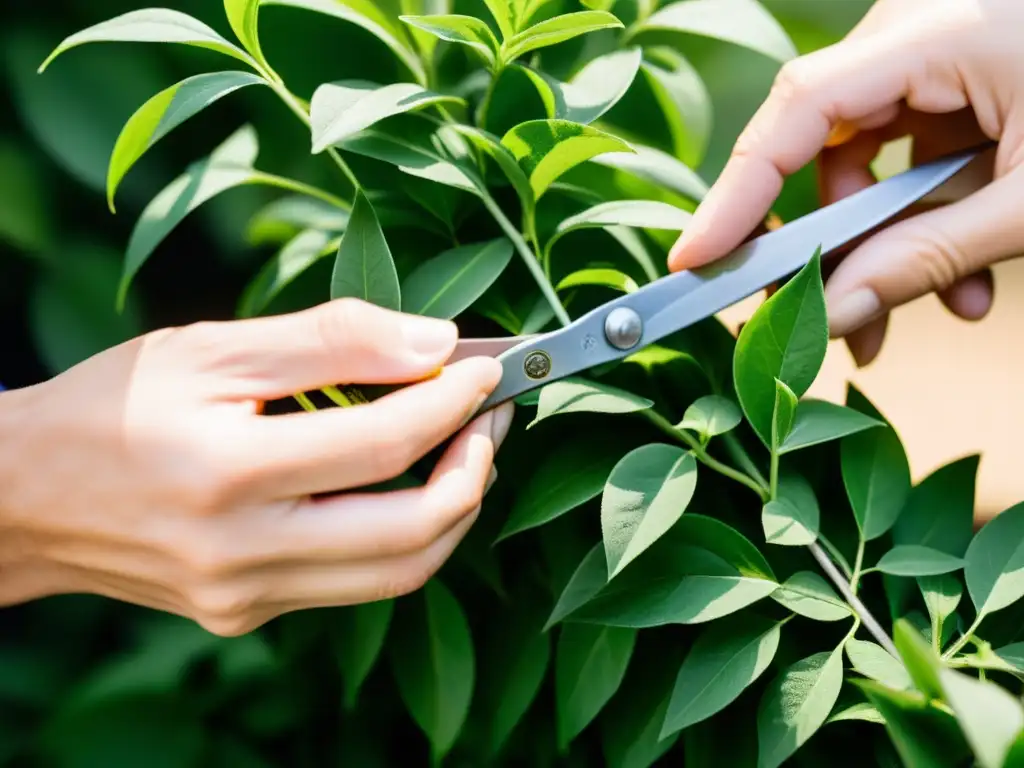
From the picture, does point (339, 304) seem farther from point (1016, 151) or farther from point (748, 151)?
point (1016, 151)

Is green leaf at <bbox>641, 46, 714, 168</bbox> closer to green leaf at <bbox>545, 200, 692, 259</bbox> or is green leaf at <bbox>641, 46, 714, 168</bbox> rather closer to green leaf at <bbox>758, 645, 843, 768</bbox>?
green leaf at <bbox>545, 200, 692, 259</bbox>

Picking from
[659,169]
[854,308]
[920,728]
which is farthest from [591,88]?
[920,728]

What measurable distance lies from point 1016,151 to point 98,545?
417 millimetres

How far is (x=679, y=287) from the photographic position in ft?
1.22

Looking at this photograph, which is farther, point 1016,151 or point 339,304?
point 1016,151

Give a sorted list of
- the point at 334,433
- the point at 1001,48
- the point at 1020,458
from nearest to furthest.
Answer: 1. the point at 334,433
2. the point at 1001,48
3. the point at 1020,458

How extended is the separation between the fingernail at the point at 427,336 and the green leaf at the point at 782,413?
0.38 ft

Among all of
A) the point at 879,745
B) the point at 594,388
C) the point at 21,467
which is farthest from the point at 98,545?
the point at 879,745

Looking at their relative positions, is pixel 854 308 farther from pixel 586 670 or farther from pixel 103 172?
pixel 103 172

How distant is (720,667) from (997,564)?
111 millimetres

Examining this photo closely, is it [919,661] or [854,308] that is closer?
[919,661]

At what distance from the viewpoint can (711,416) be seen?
1.13 ft

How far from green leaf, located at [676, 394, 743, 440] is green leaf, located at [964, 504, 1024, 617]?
10cm

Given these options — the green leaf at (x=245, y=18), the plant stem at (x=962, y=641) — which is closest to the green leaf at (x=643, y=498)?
the plant stem at (x=962, y=641)
